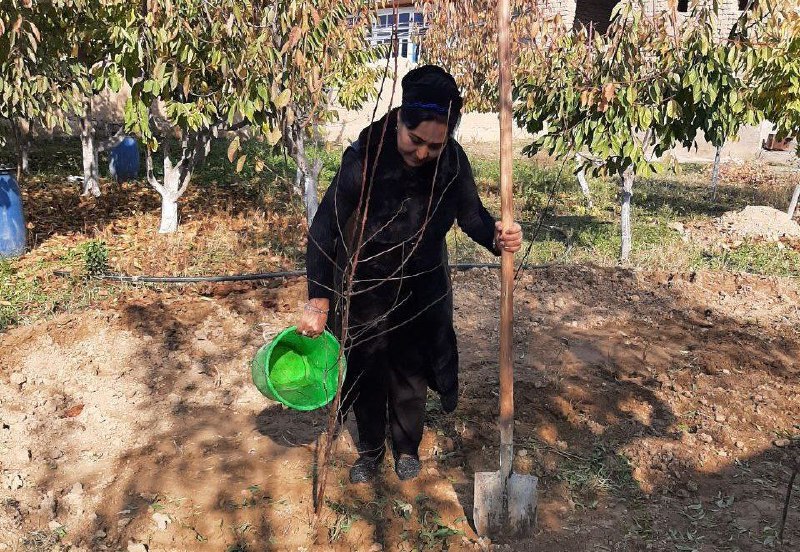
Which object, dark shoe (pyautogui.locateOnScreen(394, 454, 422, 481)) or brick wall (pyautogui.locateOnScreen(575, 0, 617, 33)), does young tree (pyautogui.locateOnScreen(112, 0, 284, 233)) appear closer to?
dark shoe (pyautogui.locateOnScreen(394, 454, 422, 481))

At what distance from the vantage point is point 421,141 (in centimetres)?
247

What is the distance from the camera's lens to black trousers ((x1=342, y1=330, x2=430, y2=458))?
9.32ft

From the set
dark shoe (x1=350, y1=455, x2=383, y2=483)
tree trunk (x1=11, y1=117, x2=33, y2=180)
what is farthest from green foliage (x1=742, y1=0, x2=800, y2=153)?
tree trunk (x1=11, y1=117, x2=33, y2=180)

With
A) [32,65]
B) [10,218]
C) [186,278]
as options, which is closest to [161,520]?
[186,278]

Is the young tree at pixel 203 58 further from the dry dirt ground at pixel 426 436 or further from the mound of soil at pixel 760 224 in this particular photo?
the mound of soil at pixel 760 224

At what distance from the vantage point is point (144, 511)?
9.32ft

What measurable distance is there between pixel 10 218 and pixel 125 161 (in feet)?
15.6

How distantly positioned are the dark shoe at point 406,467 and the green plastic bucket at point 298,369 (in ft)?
1.61

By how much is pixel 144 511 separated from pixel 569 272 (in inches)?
165

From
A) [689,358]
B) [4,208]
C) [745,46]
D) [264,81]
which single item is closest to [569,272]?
[689,358]

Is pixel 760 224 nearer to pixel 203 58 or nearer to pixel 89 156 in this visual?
pixel 203 58

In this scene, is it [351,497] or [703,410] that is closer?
[351,497]

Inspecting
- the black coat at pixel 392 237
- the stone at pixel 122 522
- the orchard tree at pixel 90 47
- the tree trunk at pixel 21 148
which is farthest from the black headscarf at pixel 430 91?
the tree trunk at pixel 21 148

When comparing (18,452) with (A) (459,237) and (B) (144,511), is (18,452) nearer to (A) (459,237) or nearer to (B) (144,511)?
(B) (144,511)
